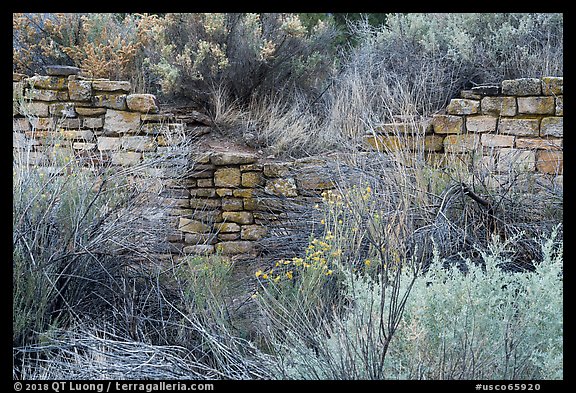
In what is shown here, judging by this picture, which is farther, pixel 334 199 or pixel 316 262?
pixel 334 199

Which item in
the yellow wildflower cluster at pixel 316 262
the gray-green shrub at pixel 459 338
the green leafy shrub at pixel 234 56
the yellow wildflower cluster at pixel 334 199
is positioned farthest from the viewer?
the green leafy shrub at pixel 234 56

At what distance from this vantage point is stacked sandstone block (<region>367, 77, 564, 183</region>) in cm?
570

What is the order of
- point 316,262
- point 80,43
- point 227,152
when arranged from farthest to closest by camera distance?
point 80,43 < point 227,152 < point 316,262

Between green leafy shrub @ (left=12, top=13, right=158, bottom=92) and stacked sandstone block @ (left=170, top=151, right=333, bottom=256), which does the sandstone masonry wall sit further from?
green leafy shrub @ (left=12, top=13, right=158, bottom=92)

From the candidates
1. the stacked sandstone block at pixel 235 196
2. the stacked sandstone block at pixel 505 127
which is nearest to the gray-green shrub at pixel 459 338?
the stacked sandstone block at pixel 505 127

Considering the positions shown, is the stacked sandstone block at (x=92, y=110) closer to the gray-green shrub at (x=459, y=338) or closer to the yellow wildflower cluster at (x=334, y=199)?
the yellow wildflower cluster at (x=334, y=199)

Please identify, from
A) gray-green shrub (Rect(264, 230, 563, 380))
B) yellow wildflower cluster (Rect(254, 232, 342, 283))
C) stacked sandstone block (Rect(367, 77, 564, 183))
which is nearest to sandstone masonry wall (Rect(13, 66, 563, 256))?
stacked sandstone block (Rect(367, 77, 564, 183))

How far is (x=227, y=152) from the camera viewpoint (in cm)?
632

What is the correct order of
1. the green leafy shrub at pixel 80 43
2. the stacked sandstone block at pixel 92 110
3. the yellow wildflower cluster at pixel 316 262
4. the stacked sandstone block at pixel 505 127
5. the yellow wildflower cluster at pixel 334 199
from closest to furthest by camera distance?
the yellow wildflower cluster at pixel 316 262 < the yellow wildflower cluster at pixel 334 199 < the stacked sandstone block at pixel 505 127 < the stacked sandstone block at pixel 92 110 < the green leafy shrub at pixel 80 43

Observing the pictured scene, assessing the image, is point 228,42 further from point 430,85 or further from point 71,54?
point 430,85

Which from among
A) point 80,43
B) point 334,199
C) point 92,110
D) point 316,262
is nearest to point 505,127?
point 334,199

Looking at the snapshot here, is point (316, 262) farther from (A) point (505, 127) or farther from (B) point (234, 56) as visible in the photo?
(B) point (234, 56)

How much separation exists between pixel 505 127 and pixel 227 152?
272cm

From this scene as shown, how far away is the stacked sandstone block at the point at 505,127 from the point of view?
5.70 metres
